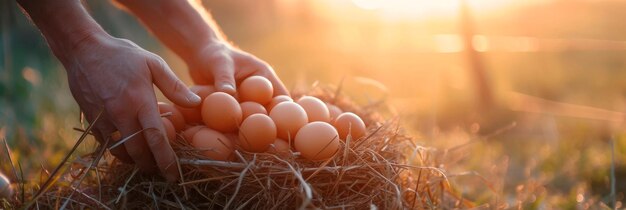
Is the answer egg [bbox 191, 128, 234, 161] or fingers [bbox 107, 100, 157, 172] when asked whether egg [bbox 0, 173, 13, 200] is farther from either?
egg [bbox 191, 128, 234, 161]

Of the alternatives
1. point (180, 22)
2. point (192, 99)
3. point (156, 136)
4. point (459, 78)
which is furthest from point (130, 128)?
point (459, 78)

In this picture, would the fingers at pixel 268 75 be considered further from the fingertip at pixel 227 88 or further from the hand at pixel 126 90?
the hand at pixel 126 90

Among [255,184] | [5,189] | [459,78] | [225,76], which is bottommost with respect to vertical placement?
[459,78]

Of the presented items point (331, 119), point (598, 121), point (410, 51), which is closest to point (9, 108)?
point (331, 119)

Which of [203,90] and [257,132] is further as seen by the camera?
[203,90]

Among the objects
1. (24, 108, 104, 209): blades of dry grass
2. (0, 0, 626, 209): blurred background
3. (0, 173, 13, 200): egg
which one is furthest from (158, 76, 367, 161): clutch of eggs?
(0, 173, 13, 200): egg

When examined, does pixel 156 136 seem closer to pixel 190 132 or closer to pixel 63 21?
pixel 190 132

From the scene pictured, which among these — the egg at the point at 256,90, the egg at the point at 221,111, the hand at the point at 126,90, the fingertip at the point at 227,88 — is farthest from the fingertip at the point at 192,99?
the egg at the point at 256,90
